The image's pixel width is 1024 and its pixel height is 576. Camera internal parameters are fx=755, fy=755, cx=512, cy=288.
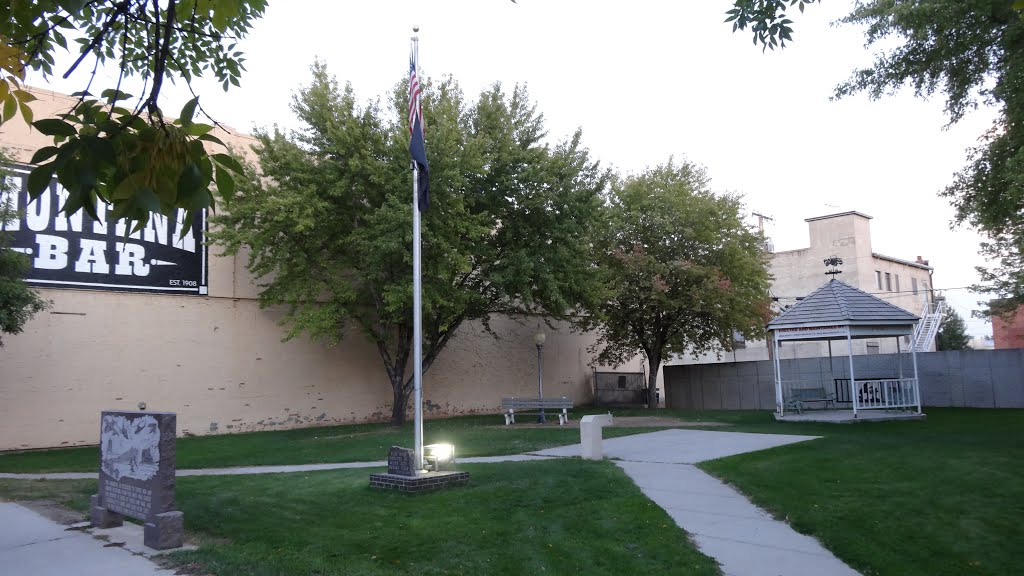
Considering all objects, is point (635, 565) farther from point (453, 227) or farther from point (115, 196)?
point (453, 227)

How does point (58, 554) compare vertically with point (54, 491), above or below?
below

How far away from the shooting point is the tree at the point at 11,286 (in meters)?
16.0

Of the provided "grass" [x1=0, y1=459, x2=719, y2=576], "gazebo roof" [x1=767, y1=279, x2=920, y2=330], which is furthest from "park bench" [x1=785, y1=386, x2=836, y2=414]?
"grass" [x1=0, y1=459, x2=719, y2=576]

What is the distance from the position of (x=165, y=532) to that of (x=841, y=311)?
18.5m

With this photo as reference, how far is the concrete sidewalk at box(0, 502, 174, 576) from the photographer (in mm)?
6938

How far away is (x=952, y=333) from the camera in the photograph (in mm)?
53781

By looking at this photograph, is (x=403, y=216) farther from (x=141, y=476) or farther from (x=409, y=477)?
(x=141, y=476)

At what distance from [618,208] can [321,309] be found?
14746 mm

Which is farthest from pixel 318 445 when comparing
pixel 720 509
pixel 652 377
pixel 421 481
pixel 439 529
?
pixel 652 377

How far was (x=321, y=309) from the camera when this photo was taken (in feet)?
70.6

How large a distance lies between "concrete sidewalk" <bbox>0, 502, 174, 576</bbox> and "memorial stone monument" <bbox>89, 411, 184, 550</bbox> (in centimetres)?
35

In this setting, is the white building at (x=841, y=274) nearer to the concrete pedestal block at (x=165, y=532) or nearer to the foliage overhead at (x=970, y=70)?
the foliage overhead at (x=970, y=70)

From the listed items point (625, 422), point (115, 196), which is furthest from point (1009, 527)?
point (625, 422)

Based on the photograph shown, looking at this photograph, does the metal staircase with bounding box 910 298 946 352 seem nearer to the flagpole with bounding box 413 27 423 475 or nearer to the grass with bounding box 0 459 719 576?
the grass with bounding box 0 459 719 576
